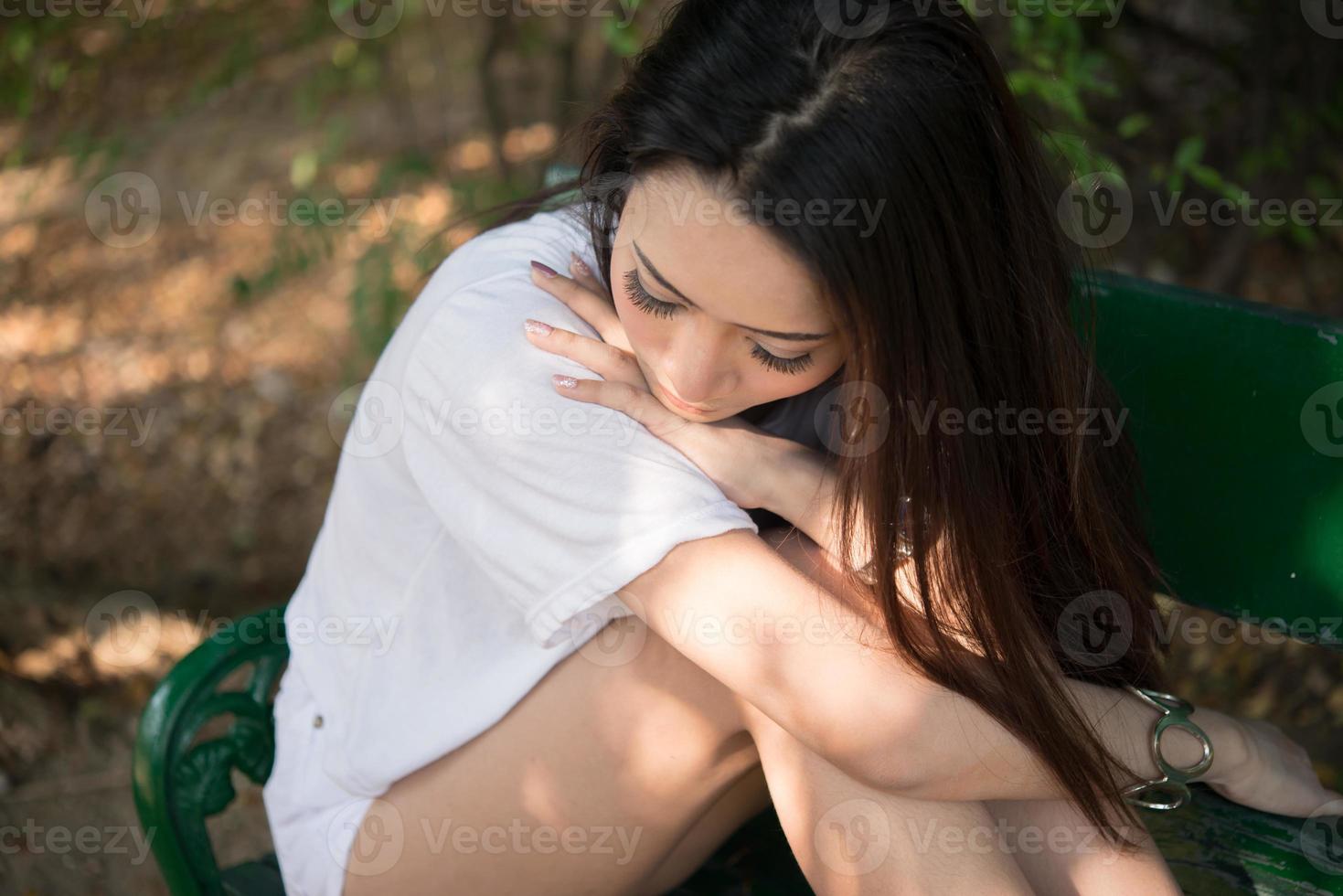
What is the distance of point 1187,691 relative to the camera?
321cm

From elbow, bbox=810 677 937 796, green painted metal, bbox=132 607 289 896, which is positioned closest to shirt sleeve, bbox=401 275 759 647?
elbow, bbox=810 677 937 796

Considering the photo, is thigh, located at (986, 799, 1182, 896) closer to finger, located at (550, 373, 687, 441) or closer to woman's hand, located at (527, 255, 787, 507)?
woman's hand, located at (527, 255, 787, 507)

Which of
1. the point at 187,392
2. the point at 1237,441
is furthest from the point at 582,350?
the point at 187,392

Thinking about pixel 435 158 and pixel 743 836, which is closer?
pixel 743 836

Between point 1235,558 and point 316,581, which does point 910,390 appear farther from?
point 316,581

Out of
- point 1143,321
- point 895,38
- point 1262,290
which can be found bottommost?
point 1262,290

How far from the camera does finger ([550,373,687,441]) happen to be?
1.43m

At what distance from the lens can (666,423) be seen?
4.74 ft

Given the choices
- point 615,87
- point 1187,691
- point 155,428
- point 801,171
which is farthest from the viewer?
point 155,428

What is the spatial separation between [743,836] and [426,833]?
49 cm

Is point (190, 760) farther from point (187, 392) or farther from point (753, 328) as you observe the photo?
point (187, 392)

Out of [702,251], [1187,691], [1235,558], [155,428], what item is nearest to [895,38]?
[702,251]

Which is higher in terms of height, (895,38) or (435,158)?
(895,38)

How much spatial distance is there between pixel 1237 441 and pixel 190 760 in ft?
4.93
